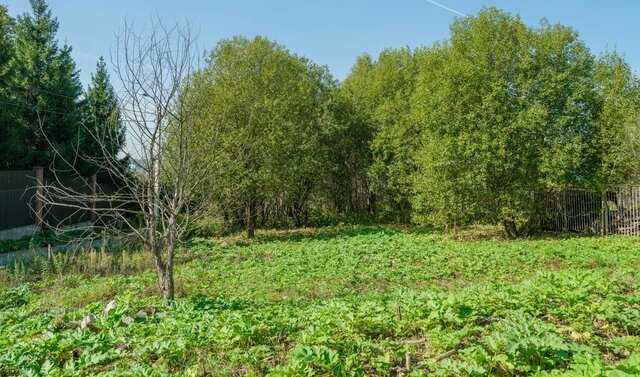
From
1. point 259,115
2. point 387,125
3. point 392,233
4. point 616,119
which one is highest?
point 387,125

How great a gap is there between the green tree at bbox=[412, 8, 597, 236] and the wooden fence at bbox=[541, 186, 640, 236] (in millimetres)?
1271

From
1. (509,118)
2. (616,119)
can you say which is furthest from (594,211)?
(509,118)

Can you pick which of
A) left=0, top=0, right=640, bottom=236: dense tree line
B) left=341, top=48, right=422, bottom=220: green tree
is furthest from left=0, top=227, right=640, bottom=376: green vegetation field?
left=341, top=48, right=422, bottom=220: green tree

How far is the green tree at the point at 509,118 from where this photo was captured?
13273mm

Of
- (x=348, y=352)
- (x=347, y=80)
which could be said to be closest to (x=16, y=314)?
(x=348, y=352)

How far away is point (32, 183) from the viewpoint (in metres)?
15.0

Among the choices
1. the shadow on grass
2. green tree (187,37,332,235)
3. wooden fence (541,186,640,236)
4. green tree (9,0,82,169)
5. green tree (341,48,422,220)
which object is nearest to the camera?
wooden fence (541,186,640,236)

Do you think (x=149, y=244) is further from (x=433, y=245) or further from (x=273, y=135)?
(x=273, y=135)

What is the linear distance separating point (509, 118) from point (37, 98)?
57.0ft

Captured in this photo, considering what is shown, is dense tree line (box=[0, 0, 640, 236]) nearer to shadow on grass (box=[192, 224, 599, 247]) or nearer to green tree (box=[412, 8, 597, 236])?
green tree (box=[412, 8, 597, 236])

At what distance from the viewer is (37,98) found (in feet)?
54.2

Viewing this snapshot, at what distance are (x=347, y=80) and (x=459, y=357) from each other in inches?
860

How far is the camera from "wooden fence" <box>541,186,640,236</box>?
44.8ft

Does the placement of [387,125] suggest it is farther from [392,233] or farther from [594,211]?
[594,211]
